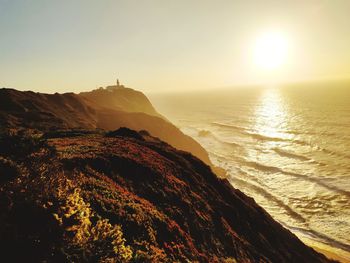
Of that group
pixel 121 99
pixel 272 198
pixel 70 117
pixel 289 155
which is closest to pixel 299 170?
pixel 289 155

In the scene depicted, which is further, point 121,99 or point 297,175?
point 121,99

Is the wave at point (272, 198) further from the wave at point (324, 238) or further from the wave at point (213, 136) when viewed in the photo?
the wave at point (213, 136)

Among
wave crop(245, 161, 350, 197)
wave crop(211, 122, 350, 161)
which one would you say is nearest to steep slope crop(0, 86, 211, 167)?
wave crop(245, 161, 350, 197)

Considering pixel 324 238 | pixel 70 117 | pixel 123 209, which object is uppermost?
pixel 70 117

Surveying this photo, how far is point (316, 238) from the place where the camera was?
33031mm

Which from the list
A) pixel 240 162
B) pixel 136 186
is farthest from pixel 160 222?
pixel 240 162

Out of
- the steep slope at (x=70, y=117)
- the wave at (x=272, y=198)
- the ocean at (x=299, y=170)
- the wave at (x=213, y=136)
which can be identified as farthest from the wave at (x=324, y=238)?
the wave at (x=213, y=136)

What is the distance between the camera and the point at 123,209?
42.9ft

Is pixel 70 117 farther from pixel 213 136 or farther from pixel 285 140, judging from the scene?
pixel 285 140

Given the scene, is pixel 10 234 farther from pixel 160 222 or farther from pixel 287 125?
pixel 287 125

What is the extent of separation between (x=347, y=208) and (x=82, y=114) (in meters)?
54.8

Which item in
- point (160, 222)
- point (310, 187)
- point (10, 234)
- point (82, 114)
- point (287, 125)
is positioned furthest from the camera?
point (287, 125)

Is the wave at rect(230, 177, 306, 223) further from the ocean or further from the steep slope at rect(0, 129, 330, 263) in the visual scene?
the steep slope at rect(0, 129, 330, 263)

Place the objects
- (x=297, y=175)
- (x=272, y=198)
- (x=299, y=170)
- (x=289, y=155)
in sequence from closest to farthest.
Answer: (x=272, y=198)
(x=297, y=175)
(x=299, y=170)
(x=289, y=155)
